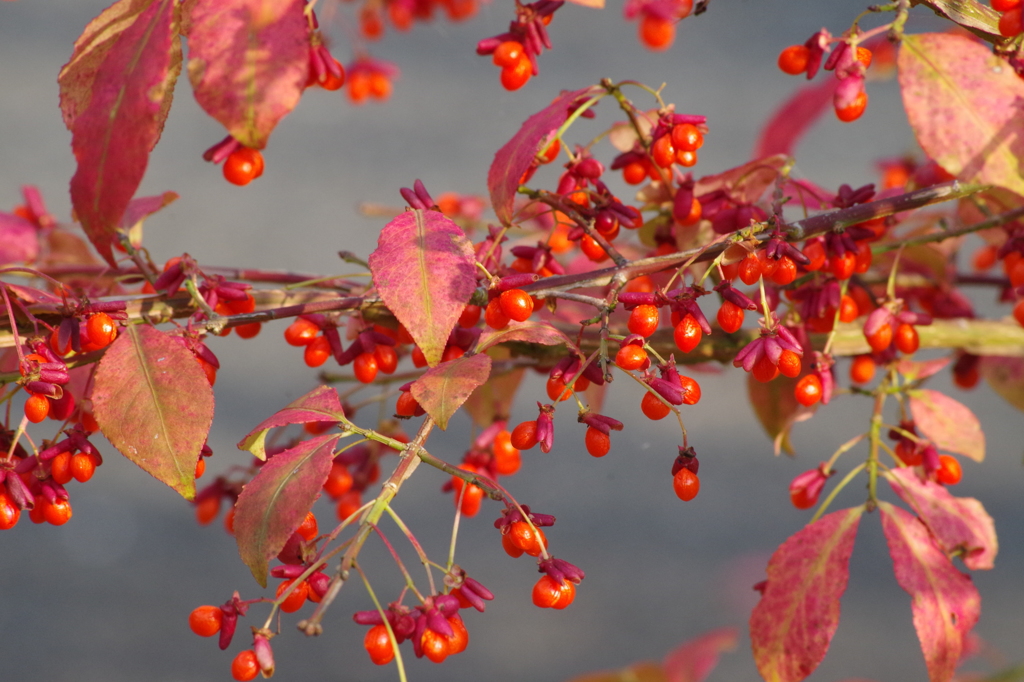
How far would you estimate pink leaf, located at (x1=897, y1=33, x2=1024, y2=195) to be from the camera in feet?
1.31

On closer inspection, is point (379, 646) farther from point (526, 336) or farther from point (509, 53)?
point (509, 53)

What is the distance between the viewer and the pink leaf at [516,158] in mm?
424

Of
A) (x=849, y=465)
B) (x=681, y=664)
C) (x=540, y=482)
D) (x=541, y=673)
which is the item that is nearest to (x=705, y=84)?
(x=849, y=465)

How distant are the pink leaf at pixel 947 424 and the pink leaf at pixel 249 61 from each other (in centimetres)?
42

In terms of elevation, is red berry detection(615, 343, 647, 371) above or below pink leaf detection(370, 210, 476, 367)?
below

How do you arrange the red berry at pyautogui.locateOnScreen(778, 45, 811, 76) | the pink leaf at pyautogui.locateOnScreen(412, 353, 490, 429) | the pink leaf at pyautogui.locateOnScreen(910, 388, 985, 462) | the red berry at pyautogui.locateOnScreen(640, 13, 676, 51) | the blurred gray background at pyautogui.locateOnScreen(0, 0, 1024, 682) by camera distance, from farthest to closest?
the blurred gray background at pyautogui.locateOnScreen(0, 0, 1024, 682) → the red berry at pyautogui.locateOnScreen(640, 13, 676, 51) → the pink leaf at pyautogui.locateOnScreen(910, 388, 985, 462) → the red berry at pyautogui.locateOnScreen(778, 45, 811, 76) → the pink leaf at pyautogui.locateOnScreen(412, 353, 490, 429)

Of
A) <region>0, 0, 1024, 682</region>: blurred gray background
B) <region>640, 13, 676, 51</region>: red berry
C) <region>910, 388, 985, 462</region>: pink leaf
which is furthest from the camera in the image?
<region>0, 0, 1024, 682</region>: blurred gray background

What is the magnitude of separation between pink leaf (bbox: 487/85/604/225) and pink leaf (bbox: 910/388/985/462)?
0.30m

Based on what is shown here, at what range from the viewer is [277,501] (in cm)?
37

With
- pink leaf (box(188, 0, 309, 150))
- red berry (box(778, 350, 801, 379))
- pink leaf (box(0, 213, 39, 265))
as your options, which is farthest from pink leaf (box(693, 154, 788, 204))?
pink leaf (box(0, 213, 39, 265))

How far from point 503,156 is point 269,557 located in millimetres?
210

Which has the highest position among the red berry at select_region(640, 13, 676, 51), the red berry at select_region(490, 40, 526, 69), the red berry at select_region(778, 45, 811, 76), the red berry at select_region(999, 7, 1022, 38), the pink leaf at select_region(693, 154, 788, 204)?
the red berry at select_region(640, 13, 676, 51)

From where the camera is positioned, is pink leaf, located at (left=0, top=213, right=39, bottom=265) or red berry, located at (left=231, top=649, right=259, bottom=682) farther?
pink leaf, located at (left=0, top=213, right=39, bottom=265)

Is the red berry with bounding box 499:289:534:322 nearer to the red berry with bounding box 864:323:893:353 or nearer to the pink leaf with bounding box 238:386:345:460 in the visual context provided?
the pink leaf with bounding box 238:386:345:460
